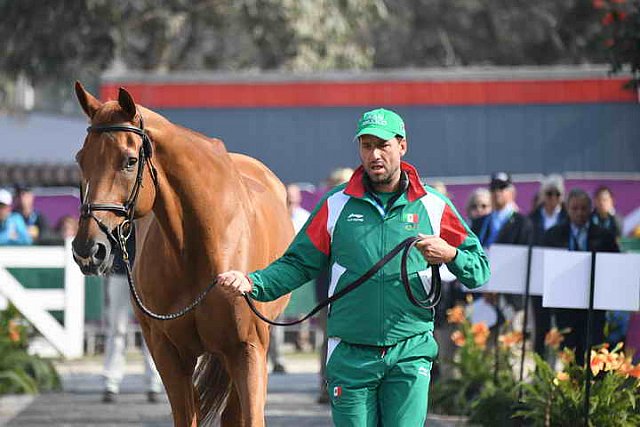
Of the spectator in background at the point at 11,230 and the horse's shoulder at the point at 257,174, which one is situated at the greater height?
the horse's shoulder at the point at 257,174

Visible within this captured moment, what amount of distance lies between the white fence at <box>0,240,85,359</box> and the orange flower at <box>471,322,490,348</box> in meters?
6.19

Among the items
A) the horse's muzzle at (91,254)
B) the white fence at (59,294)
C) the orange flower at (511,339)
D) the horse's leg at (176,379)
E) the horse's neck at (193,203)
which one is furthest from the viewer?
the white fence at (59,294)

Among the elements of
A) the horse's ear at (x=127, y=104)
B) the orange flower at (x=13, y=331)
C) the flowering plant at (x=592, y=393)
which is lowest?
the orange flower at (x=13, y=331)

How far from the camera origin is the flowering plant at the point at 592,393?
8.62m

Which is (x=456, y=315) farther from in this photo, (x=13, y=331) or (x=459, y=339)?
(x=13, y=331)

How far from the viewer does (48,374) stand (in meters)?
13.7

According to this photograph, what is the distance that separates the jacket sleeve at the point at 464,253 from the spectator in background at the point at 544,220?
5.65 m

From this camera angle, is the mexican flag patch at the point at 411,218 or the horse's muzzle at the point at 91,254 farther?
the horse's muzzle at the point at 91,254

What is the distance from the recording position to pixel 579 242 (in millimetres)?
11016

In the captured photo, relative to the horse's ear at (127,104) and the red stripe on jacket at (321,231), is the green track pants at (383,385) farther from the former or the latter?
the horse's ear at (127,104)

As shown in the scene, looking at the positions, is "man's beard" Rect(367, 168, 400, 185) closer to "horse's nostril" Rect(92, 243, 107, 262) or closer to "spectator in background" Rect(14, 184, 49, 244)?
"horse's nostril" Rect(92, 243, 107, 262)

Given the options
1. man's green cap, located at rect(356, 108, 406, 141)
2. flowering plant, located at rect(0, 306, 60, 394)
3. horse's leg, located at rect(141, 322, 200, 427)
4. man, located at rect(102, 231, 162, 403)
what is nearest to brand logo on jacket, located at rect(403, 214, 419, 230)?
man's green cap, located at rect(356, 108, 406, 141)

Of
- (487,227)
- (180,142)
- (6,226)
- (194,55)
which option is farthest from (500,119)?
(194,55)

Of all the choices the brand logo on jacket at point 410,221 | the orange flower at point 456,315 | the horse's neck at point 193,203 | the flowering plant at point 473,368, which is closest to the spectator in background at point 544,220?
the flowering plant at point 473,368
